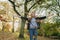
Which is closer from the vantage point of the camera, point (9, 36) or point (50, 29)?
point (9, 36)

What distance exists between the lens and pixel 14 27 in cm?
1430

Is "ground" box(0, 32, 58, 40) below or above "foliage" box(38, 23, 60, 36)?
below

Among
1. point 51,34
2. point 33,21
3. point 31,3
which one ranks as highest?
point 31,3

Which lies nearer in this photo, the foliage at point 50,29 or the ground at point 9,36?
the ground at point 9,36

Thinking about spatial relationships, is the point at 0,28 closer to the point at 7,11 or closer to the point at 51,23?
the point at 7,11

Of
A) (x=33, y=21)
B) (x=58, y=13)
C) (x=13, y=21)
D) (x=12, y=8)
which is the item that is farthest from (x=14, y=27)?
(x=33, y=21)

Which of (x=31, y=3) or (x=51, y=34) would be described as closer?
(x=31, y=3)

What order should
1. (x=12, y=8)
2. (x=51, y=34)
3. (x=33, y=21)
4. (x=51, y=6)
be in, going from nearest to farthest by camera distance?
(x=33, y=21)
(x=51, y=6)
(x=12, y=8)
(x=51, y=34)

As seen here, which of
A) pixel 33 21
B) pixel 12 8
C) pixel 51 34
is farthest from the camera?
pixel 51 34

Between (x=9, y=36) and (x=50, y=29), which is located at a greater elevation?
(x=50, y=29)

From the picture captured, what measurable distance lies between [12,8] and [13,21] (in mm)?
1051

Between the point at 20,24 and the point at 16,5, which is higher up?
the point at 16,5

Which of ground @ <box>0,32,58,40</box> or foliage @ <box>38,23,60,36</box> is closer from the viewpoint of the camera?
ground @ <box>0,32,58,40</box>

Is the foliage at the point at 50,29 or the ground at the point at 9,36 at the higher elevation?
the foliage at the point at 50,29
